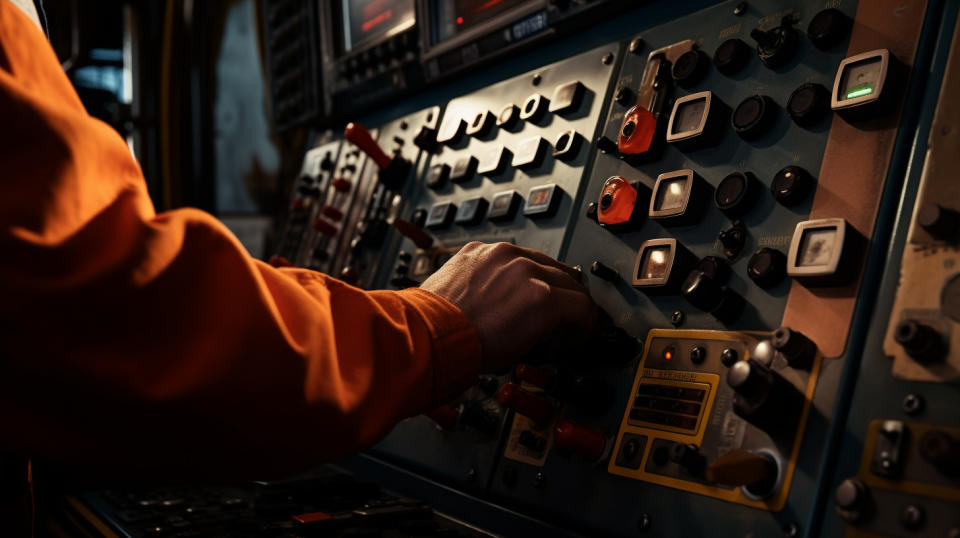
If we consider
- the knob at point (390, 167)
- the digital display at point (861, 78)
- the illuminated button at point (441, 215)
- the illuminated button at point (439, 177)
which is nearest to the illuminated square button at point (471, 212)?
the illuminated button at point (441, 215)

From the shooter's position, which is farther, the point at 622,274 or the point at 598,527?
the point at 622,274

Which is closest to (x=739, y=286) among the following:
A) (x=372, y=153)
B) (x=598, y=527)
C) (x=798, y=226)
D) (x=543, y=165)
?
(x=798, y=226)

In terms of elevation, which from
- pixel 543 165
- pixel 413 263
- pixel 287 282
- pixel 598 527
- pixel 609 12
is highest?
pixel 609 12

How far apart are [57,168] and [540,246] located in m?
0.68

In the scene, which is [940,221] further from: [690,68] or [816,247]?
[690,68]

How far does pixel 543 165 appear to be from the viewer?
121 cm

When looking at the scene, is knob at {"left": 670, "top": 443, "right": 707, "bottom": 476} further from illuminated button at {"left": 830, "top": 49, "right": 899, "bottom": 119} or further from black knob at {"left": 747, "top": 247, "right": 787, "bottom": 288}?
illuminated button at {"left": 830, "top": 49, "right": 899, "bottom": 119}

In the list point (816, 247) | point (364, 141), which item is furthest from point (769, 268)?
point (364, 141)

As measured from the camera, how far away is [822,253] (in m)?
0.74

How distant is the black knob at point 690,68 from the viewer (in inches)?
38.8

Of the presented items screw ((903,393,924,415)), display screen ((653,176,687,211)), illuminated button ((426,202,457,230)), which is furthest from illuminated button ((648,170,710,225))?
A: illuminated button ((426,202,457,230))

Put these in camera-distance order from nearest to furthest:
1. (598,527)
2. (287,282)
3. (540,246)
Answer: (287,282) < (598,527) < (540,246)

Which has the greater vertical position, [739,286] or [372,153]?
[372,153]

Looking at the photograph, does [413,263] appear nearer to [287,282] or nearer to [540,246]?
[540,246]
